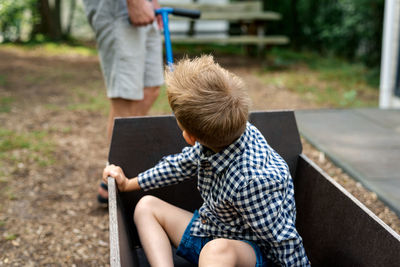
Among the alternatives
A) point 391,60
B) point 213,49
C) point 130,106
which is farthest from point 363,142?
point 213,49

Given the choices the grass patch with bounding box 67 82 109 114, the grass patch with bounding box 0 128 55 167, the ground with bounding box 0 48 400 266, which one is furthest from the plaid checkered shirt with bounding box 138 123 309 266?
the grass patch with bounding box 67 82 109 114

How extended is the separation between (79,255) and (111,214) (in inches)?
41.0

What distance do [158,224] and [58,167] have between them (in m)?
1.88

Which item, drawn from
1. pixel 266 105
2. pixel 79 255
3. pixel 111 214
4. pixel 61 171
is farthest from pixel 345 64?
pixel 111 214

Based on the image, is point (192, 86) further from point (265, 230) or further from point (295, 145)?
point (295, 145)

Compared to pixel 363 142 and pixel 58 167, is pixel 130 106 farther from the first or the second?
pixel 363 142

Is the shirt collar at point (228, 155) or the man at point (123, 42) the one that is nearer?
the shirt collar at point (228, 155)

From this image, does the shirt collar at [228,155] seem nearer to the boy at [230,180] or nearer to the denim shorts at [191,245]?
the boy at [230,180]

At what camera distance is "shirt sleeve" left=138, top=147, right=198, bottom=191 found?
5.53 feet

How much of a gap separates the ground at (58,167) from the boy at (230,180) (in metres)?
0.94

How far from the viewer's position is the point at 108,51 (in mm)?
2418

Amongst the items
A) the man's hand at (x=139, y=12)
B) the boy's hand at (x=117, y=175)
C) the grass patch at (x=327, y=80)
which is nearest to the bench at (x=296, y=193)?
the boy's hand at (x=117, y=175)

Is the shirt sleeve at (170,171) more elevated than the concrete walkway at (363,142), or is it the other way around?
the shirt sleeve at (170,171)

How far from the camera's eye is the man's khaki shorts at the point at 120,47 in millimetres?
2350
